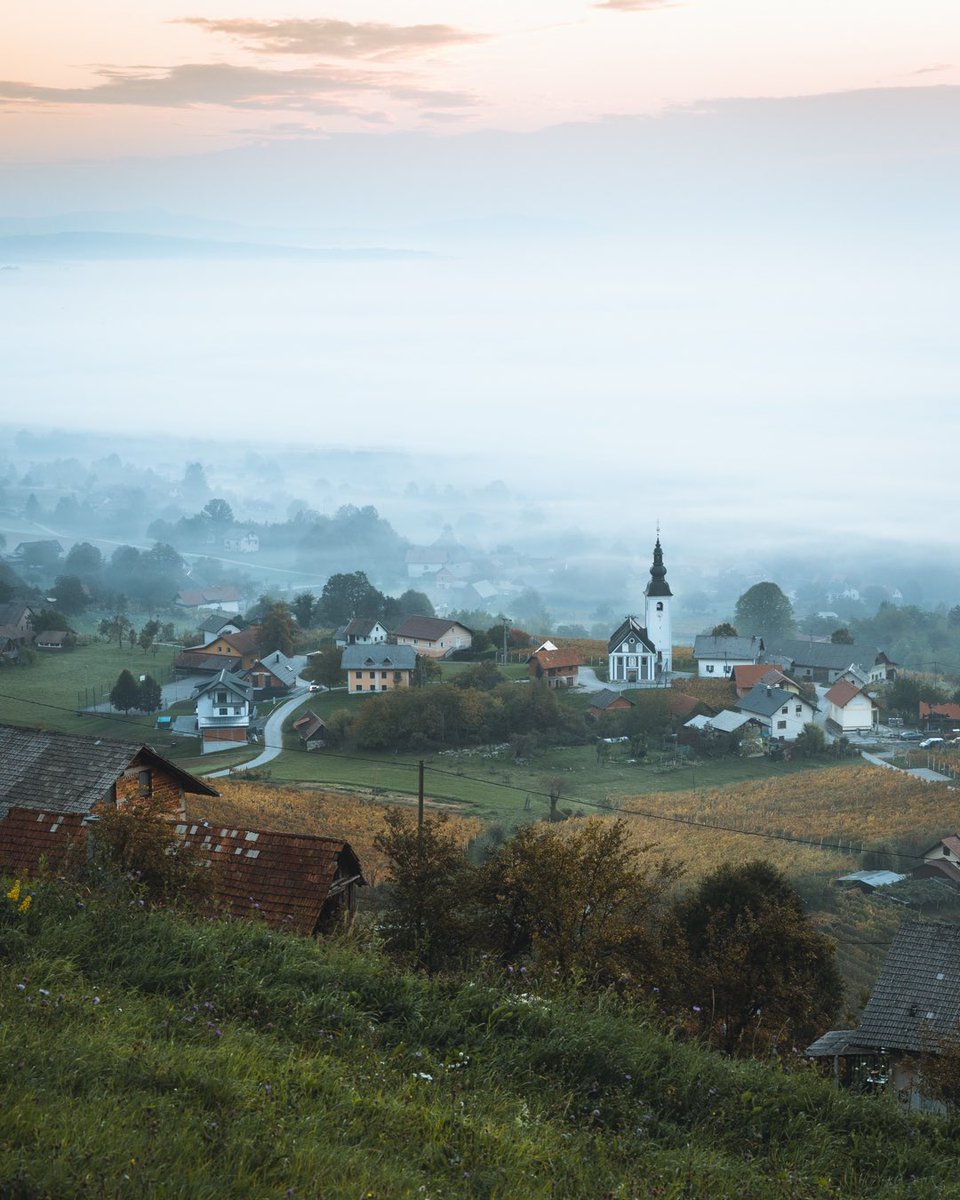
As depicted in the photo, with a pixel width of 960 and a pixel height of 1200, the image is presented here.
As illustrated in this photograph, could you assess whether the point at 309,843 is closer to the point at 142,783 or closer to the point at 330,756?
the point at 142,783

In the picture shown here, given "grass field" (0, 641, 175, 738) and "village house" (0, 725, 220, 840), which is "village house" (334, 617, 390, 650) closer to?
"grass field" (0, 641, 175, 738)

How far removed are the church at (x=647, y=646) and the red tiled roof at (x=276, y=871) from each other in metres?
43.2

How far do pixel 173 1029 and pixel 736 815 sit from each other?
3013 centimetres

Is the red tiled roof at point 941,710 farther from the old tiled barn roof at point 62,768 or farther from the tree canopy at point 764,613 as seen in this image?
the old tiled barn roof at point 62,768

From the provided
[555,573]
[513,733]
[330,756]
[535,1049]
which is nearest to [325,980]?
[535,1049]

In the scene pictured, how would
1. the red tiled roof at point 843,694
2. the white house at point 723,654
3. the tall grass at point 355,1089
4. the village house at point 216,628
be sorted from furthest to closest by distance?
the village house at point 216,628 < the white house at point 723,654 < the red tiled roof at point 843,694 < the tall grass at point 355,1089

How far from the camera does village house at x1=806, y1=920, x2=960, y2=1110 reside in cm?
1209

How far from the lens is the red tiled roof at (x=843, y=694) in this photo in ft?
160

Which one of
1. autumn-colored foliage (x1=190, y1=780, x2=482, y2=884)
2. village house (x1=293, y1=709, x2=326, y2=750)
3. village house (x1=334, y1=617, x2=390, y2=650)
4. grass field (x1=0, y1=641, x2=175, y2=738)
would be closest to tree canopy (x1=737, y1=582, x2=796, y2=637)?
village house (x1=334, y1=617, x2=390, y2=650)

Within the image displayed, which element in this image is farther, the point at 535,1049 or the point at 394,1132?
the point at 535,1049

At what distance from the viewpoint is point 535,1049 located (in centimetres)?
689

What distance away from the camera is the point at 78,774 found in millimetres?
14836

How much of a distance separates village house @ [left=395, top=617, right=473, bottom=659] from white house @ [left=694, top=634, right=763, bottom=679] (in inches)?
406

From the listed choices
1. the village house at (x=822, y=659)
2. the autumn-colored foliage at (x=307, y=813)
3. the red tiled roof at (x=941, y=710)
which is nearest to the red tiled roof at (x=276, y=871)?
the autumn-colored foliage at (x=307, y=813)
